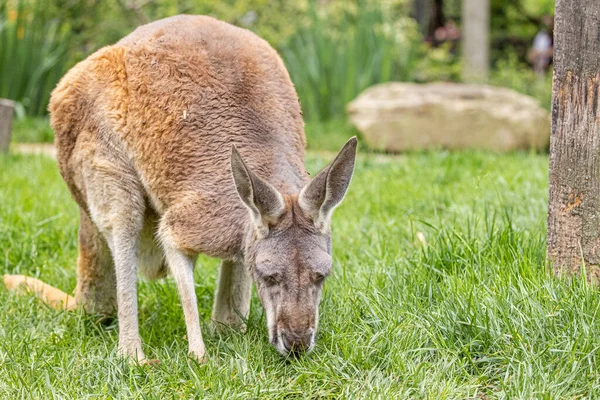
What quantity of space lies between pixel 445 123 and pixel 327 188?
651cm

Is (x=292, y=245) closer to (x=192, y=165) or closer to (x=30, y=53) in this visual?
(x=192, y=165)

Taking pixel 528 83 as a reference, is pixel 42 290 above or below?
above

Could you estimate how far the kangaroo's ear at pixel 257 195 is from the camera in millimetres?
3342

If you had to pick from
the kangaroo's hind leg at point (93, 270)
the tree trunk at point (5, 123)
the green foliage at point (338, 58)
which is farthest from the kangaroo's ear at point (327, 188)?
the green foliage at point (338, 58)

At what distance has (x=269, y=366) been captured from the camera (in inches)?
137

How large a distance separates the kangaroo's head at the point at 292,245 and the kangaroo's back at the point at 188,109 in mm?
260

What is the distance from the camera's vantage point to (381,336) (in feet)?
11.5

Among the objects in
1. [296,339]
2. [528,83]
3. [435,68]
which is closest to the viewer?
[296,339]

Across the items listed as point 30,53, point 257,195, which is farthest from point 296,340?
point 30,53

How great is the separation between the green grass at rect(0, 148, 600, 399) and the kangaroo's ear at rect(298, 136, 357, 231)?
53 cm

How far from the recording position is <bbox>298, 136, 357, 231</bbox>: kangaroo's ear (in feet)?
11.1

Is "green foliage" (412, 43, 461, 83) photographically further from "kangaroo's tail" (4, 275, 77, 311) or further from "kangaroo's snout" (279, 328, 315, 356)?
"kangaroo's snout" (279, 328, 315, 356)

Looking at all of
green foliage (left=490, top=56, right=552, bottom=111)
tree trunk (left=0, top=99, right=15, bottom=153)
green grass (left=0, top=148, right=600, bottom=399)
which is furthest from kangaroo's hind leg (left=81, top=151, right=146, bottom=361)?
green foliage (left=490, top=56, right=552, bottom=111)

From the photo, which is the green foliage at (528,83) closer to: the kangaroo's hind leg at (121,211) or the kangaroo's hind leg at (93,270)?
the kangaroo's hind leg at (93,270)
